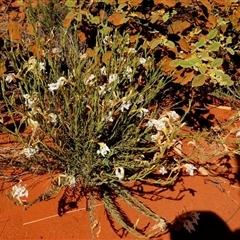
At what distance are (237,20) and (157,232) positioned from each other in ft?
3.77

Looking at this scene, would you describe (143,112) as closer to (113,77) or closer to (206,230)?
(113,77)

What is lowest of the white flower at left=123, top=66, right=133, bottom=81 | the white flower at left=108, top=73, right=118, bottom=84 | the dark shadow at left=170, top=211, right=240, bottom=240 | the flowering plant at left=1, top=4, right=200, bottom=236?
the dark shadow at left=170, top=211, right=240, bottom=240

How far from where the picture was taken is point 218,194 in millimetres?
2246

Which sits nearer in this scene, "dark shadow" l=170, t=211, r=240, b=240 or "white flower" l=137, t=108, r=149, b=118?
"white flower" l=137, t=108, r=149, b=118

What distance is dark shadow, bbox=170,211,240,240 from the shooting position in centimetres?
203

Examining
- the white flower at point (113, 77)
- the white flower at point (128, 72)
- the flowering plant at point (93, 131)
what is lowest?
the flowering plant at point (93, 131)

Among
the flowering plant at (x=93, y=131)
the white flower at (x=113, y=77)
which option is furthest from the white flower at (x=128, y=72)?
the white flower at (x=113, y=77)

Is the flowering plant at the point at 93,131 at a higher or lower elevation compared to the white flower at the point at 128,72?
lower

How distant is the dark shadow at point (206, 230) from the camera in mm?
2027

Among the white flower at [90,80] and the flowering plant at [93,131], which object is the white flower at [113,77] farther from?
the white flower at [90,80]

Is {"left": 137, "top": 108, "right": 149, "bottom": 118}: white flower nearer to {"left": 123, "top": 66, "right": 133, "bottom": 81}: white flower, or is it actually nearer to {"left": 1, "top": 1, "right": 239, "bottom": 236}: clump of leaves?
{"left": 1, "top": 1, "right": 239, "bottom": 236}: clump of leaves

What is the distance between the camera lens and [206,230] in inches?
81.4

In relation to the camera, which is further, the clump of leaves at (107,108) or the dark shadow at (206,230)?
the dark shadow at (206,230)

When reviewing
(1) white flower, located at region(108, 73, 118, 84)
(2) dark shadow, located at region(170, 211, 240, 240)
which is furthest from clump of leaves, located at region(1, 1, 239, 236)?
(2) dark shadow, located at region(170, 211, 240, 240)
